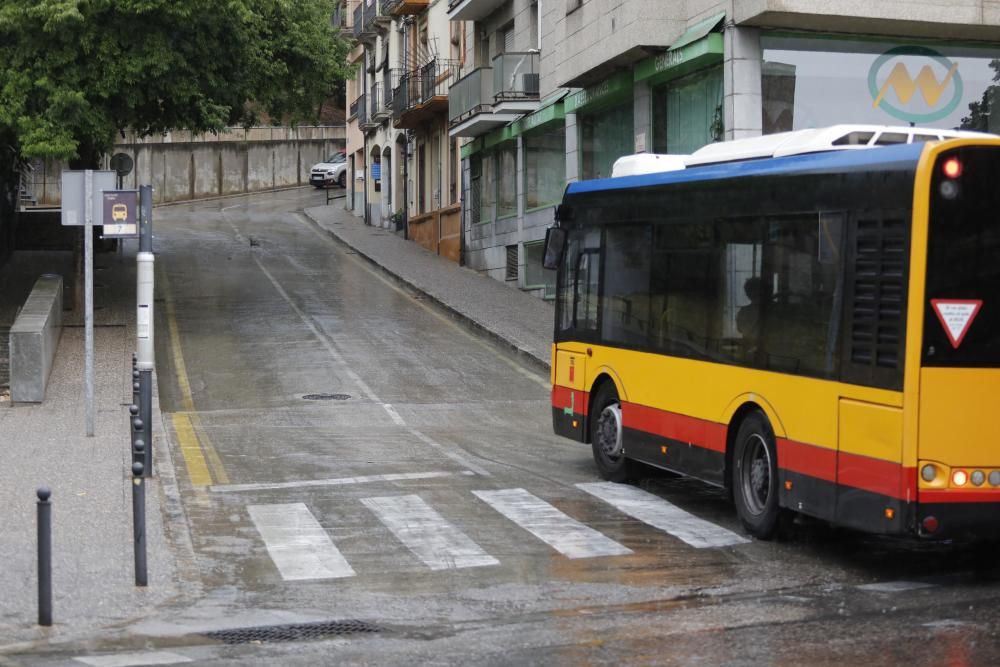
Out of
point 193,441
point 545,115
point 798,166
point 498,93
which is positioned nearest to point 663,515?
point 798,166

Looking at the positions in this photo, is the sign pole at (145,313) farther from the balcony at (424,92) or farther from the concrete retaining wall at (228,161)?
the concrete retaining wall at (228,161)

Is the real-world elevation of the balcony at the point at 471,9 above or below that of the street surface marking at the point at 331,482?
above

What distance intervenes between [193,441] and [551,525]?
6387mm

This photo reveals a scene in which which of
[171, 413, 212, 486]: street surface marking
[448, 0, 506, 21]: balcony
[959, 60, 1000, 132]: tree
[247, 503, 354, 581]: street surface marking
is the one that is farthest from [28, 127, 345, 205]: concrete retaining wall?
[247, 503, 354, 581]: street surface marking

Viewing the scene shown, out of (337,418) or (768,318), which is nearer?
(768,318)

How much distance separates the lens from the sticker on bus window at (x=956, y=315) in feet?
29.5

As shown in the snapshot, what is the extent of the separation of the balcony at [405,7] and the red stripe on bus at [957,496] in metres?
39.5

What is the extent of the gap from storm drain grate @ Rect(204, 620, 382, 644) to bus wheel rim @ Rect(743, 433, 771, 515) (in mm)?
3864

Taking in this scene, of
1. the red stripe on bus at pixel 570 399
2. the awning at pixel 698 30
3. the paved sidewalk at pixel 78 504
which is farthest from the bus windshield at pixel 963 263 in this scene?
the awning at pixel 698 30

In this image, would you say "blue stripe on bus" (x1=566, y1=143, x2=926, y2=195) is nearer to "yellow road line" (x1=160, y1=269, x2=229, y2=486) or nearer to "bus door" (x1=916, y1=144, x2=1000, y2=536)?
"bus door" (x1=916, y1=144, x2=1000, y2=536)

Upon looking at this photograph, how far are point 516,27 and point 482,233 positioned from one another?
19.2 ft

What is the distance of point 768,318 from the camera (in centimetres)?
1071

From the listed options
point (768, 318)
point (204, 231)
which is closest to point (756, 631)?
point (768, 318)

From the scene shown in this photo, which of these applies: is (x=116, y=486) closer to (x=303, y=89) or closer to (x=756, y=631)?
(x=756, y=631)
